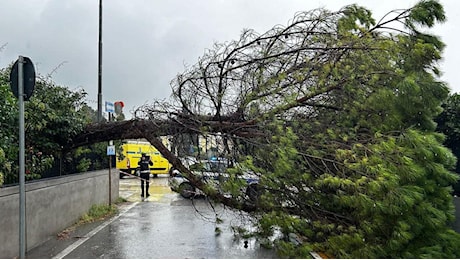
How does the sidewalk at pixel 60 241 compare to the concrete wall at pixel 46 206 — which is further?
the sidewalk at pixel 60 241

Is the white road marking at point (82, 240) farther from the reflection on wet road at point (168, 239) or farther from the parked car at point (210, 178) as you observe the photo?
→ the parked car at point (210, 178)

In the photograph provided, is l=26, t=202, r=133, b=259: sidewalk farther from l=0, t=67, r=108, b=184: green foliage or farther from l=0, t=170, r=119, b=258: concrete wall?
l=0, t=67, r=108, b=184: green foliage

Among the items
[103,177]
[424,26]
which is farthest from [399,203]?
[103,177]

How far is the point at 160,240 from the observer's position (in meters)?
8.62

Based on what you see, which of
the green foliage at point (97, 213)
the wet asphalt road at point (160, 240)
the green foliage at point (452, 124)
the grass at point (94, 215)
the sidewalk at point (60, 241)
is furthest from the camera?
the green foliage at point (97, 213)

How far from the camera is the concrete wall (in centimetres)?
655

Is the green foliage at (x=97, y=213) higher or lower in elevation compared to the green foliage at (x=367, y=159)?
lower

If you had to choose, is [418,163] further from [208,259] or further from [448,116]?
[448,116]

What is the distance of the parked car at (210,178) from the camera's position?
6186 mm

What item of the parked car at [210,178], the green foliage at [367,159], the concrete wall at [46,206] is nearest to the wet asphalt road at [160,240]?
the concrete wall at [46,206]

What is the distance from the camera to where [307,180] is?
586cm

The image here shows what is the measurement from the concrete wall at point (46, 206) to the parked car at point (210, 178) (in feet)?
8.21

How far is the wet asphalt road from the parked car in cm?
55

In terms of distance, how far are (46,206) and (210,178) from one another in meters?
3.58
